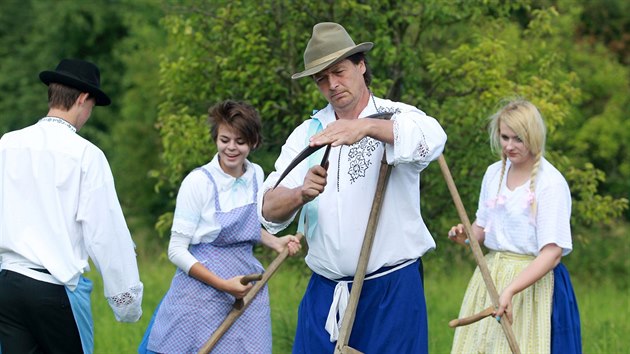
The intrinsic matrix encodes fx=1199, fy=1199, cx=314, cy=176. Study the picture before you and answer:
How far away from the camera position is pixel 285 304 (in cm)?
934

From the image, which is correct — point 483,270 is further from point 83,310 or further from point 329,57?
point 83,310

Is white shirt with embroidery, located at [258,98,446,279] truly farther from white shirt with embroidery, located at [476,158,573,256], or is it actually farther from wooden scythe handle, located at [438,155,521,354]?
white shirt with embroidery, located at [476,158,573,256]

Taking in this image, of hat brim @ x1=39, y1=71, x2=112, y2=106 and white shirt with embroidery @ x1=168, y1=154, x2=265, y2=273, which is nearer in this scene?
hat brim @ x1=39, y1=71, x2=112, y2=106

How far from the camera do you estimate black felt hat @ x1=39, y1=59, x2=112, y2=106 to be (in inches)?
194

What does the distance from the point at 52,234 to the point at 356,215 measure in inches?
47.6

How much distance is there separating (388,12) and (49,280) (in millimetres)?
4278

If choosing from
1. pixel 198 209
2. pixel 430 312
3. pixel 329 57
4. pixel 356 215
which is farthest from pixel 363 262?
pixel 430 312

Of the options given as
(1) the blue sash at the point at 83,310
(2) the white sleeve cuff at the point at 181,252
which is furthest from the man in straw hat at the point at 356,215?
(2) the white sleeve cuff at the point at 181,252

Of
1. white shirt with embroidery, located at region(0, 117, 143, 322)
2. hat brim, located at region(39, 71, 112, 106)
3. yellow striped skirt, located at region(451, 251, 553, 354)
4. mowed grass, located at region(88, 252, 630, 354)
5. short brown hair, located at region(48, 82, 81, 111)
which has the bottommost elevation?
mowed grass, located at region(88, 252, 630, 354)

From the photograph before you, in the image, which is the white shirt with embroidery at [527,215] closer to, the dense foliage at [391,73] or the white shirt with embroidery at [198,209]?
the white shirt with embroidery at [198,209]

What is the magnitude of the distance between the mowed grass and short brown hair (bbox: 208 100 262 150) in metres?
2.69

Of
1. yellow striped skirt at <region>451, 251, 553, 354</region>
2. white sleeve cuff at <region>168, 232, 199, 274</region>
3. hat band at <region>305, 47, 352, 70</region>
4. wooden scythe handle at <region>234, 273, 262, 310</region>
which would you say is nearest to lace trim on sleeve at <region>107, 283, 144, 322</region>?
wooden scythe handle at <region>234, 273, 262, 310</region>

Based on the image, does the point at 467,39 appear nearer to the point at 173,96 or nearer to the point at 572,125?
the point at 173,96

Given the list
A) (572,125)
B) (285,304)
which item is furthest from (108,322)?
(572,125)
